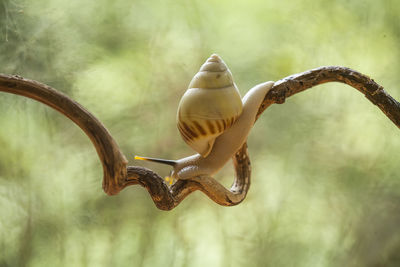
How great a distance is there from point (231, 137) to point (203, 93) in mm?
76

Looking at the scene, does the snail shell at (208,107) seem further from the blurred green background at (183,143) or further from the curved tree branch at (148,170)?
the blurred green background at (183,143)

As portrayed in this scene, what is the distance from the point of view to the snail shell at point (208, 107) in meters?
0.59

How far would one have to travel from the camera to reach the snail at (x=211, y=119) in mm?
594

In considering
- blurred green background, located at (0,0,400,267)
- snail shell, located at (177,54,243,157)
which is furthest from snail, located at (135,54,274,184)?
blurred green background, located at (0,0,400,267)

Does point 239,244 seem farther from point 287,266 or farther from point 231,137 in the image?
point 231,137

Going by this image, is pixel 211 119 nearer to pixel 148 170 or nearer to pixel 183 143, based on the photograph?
pixel 148 170

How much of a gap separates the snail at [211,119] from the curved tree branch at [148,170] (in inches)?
1.1

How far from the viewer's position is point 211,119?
1.94 feet

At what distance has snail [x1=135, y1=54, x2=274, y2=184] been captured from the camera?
594 millimetres

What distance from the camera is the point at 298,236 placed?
3.04 feet

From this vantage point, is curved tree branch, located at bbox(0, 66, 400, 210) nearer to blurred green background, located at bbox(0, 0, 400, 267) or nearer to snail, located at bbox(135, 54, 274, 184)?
snail, located at bbox(135, 54, 274, 184)

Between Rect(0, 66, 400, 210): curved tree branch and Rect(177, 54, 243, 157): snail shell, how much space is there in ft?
0.20

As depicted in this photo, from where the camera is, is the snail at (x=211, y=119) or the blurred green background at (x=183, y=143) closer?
the snail at (x=211, y=119)

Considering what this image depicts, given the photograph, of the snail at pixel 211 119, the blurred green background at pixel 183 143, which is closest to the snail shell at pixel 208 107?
the snail at pixel 211 119
